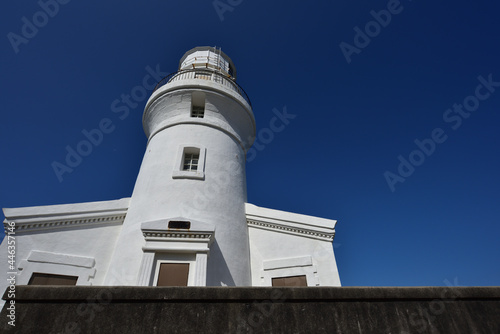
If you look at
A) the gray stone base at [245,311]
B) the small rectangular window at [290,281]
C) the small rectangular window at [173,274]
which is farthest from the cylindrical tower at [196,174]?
the gray stone base at [245,311]

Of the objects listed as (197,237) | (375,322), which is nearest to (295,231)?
(197,237)

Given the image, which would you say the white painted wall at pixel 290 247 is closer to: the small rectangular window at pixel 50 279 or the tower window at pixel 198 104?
the tower window at pixel 198 104

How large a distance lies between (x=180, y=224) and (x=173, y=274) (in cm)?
143

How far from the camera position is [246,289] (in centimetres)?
401

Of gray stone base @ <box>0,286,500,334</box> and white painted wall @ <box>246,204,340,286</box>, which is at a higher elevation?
white painted wall @ <box>246,204,340,286</box>

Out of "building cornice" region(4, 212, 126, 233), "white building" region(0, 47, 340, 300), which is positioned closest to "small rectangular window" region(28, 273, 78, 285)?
"white building" region(0, 47, 340, 300)

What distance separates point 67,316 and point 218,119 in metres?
9.80

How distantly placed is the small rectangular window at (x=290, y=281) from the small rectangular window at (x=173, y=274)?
320cm

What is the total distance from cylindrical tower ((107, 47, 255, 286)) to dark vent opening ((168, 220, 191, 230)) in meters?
0.10

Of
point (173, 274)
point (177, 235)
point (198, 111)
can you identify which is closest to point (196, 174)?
point (177, 235)

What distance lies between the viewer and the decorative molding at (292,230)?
10.4m

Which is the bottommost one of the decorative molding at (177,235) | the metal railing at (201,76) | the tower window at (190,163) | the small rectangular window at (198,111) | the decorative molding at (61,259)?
the decorative molding at (61,259)

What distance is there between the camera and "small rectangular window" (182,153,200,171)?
11.1 metres

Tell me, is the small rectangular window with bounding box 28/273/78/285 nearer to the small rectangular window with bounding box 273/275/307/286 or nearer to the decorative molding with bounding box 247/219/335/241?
the decorative molding with bounding box 247/219/335/241
